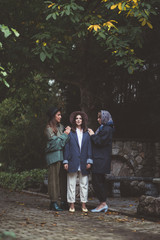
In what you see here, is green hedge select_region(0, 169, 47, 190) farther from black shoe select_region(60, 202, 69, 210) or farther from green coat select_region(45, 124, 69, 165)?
green coat select_region(45, 124, 69, 165)

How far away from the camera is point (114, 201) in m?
10.9

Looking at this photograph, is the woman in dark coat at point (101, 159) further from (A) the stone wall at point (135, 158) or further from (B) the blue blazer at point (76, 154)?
(A) the stone wall at point (135, 158)

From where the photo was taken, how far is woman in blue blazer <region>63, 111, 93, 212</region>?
8695 millimetres

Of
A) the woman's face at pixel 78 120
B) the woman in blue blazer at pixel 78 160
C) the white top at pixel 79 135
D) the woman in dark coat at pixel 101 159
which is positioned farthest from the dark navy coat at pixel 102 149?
the woman's face at pixel 78 120

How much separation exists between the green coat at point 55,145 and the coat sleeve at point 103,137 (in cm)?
56

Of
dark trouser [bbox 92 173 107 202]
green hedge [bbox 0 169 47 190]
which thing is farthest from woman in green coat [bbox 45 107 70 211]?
green hedge [bbox 0 169 47 190]

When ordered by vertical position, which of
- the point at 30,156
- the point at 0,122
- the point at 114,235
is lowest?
the point at 114,235

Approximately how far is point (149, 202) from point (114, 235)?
1971mm

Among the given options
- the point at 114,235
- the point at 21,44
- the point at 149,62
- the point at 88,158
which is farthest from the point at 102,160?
the point at 149,62

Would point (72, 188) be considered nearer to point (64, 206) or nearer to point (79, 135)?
point (64, 206)

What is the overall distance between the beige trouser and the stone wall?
455cm

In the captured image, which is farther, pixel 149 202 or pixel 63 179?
pixel 63 179

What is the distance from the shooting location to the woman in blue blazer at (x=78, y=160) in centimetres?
870

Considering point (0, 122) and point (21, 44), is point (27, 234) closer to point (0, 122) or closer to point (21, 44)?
point (21, 44)
